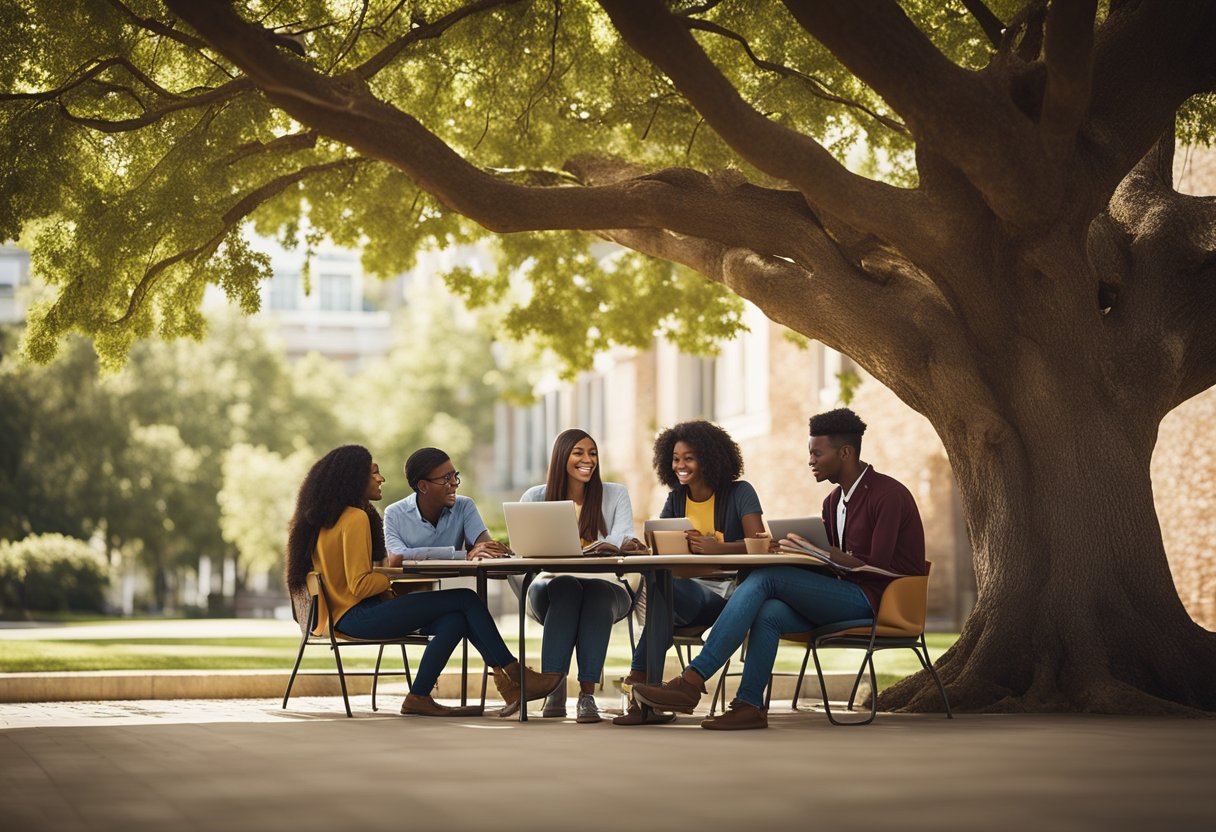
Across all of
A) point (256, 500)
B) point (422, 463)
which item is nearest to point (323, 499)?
point (422, 463)

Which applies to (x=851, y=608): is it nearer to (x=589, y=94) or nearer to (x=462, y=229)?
(x=589, y=94)

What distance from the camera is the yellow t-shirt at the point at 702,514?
1066 cm

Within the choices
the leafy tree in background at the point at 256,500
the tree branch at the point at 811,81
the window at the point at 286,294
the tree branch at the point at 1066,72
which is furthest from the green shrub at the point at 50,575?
the window at the point at 286,294

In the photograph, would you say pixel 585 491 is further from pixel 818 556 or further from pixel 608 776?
pixel 608 776

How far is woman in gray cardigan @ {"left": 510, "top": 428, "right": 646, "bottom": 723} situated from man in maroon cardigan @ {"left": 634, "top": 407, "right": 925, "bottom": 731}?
90cm

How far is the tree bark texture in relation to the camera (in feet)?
32.7

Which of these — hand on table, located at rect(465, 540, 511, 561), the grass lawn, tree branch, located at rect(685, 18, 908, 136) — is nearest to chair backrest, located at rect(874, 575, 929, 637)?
hand on table, located at rect(465, 540, 511, 561)

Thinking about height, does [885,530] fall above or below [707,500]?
below

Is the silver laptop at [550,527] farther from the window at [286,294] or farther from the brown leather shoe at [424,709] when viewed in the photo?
the window at [286,294]

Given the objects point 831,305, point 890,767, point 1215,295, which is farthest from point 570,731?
point 1215,295

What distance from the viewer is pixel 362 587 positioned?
34.5ft

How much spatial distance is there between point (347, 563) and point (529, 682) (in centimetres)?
145

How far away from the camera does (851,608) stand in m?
9.51

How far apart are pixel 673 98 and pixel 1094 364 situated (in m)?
4.98
